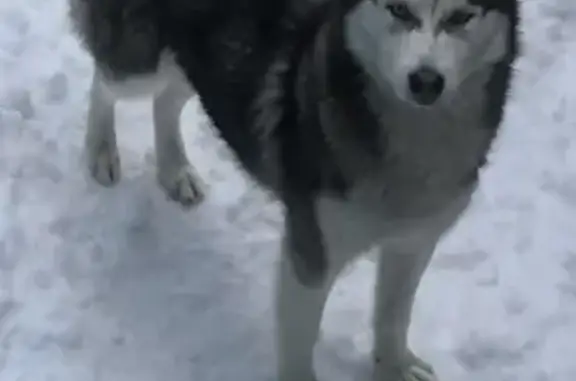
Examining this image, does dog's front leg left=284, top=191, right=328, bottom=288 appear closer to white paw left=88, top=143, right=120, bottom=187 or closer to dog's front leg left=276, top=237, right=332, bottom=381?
dog's front leg left=276, top=237, right=332, bottom=381

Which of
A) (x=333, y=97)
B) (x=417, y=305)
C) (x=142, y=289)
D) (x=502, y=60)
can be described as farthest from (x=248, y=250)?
(x=502, y=60)

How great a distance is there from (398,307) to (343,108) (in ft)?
1.28

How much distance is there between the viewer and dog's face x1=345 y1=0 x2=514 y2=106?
40.8 inches

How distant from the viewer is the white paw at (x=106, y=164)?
1772mm

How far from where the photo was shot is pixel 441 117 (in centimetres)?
113

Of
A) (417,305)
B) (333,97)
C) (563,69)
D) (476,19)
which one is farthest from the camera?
(563,69)

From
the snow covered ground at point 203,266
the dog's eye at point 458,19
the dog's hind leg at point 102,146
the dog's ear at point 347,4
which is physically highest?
the dog's eye at point 458,19

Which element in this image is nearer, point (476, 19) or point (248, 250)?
point (476, 19)

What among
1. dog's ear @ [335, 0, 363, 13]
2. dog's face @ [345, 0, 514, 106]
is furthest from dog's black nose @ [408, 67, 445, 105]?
dog's ear @ [335, 0, 363, 13]

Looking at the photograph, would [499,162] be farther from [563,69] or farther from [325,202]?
[325,202]

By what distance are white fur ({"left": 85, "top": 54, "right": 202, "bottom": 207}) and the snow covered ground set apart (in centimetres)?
3

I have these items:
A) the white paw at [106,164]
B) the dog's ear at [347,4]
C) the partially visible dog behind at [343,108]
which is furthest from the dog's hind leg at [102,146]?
the dog's ear at [347,4]

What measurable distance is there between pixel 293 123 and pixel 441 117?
0.19 metres

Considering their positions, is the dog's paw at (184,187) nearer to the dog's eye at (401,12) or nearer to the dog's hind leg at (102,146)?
the dog's hind leg at (102,146)
